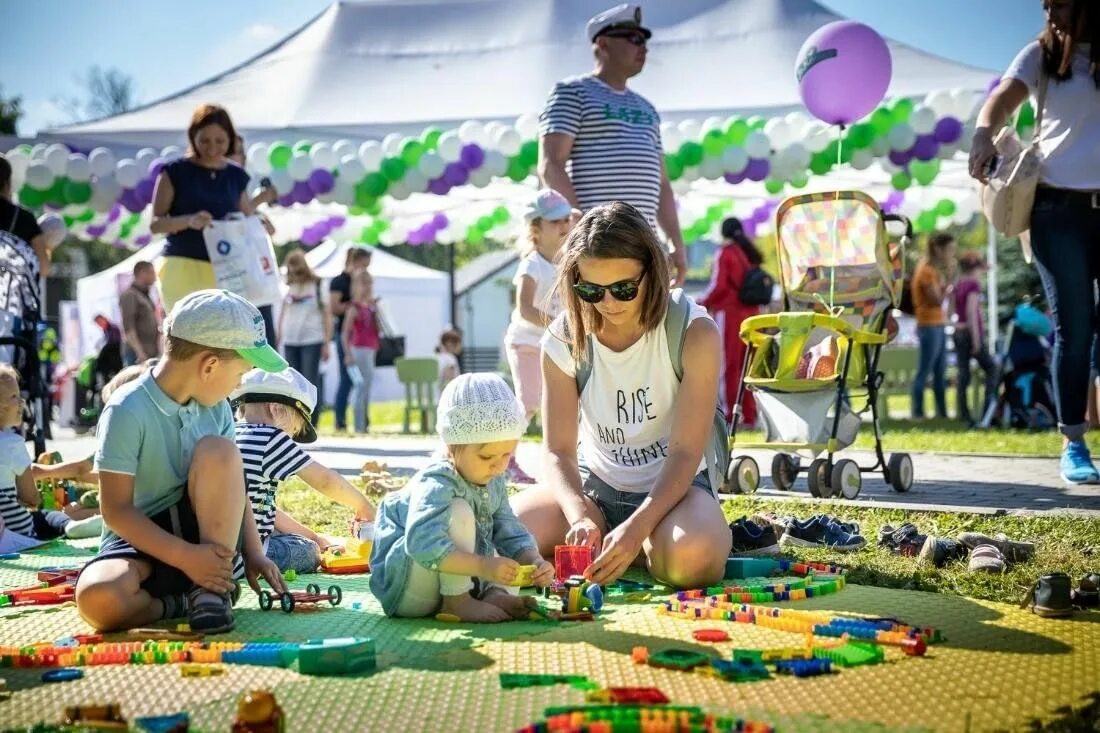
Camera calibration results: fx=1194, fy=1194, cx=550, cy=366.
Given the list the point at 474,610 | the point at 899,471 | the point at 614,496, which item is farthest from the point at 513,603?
the point at 899,471

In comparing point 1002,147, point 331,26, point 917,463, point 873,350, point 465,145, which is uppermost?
point 331,26

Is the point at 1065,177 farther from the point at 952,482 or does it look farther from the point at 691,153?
the point at 691,153

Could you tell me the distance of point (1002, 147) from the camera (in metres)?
5.51

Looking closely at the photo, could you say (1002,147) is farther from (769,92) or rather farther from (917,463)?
(769,92)

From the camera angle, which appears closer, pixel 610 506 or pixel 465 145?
pixel 610 506

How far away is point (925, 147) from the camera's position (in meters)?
10.3

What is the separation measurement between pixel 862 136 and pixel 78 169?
7058mm

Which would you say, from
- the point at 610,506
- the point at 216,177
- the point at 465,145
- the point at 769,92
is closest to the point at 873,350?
the point at 610,506

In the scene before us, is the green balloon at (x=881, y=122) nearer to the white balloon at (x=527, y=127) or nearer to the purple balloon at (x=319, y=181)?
the white balloon at (x=527, y=127)

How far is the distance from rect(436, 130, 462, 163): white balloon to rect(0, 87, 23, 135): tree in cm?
3581

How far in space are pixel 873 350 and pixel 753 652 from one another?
13.2ft

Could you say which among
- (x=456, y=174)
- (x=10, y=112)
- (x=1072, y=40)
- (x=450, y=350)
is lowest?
(x=450, y=350)

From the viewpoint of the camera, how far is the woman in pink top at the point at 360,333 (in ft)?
41.1

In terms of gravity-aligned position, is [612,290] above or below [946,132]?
below
